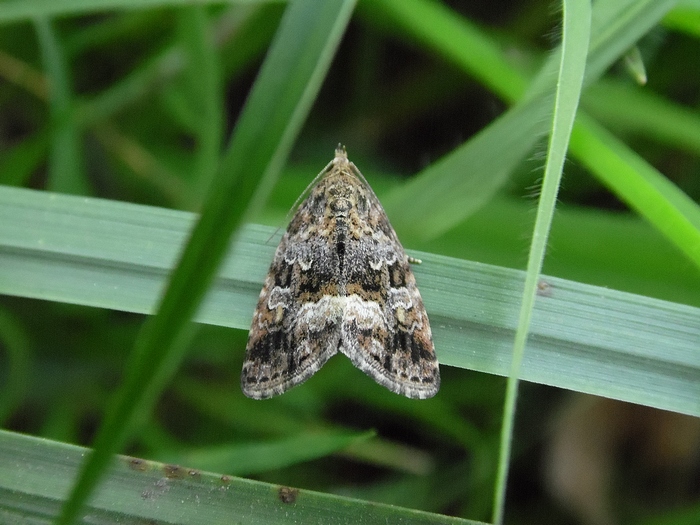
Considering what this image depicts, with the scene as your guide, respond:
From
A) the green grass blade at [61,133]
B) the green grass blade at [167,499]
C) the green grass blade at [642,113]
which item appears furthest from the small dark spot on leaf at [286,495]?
the green grass blade at [642,113]

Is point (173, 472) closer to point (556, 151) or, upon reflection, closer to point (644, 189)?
point (556, 151)

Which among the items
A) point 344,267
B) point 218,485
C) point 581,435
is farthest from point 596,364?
point 581,435

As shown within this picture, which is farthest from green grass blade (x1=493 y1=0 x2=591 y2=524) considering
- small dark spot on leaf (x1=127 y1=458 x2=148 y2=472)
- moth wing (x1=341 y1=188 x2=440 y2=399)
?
small dark spot on leaf (x1=127 y1=458 x2=148 y2=472)

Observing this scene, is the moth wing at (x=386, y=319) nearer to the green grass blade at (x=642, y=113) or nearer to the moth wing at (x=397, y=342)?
the moth wing at (x=397, y=342)

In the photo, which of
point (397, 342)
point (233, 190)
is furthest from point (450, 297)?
point (233, 190)

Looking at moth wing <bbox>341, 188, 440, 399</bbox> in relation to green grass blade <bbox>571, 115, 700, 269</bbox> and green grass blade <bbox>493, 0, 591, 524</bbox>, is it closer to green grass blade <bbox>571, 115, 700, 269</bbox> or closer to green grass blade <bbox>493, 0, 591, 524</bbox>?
green grass blade <bbox>493, 0, 591, 524</bbox>

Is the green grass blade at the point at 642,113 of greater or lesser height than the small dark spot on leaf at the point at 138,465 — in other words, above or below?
above

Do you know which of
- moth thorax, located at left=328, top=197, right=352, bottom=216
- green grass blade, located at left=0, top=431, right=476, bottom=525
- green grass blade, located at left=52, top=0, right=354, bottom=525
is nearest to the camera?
green grass blade, located at left=52, top=0, right=354, bottom=525
